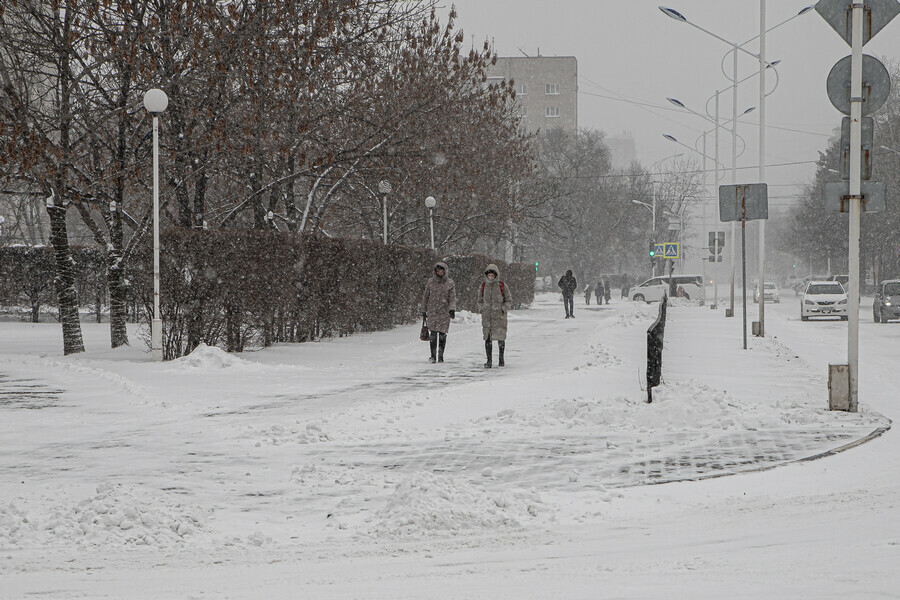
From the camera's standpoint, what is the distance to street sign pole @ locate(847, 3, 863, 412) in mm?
10961

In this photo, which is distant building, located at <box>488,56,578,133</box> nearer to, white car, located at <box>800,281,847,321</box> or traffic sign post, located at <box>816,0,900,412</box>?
white car, located at <box>800,281,847,321</box>

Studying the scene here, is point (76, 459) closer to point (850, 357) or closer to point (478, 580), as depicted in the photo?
point (478, 580)

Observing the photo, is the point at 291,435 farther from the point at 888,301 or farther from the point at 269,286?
the point at 888,301

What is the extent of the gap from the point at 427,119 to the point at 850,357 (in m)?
12.8

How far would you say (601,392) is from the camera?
1221 cm

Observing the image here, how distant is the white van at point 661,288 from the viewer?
60.5 m

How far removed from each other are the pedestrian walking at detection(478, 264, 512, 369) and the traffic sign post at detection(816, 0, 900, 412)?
6104 millimetres

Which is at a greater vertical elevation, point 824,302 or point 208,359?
point 824,302

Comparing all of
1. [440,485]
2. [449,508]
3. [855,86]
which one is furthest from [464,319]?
[449,508]

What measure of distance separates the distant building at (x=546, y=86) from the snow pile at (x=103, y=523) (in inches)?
4974

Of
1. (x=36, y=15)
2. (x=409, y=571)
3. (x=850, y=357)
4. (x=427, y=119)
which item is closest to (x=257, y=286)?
(x=36, y=15)

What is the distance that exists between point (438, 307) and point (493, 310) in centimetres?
117

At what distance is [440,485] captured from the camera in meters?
6.48

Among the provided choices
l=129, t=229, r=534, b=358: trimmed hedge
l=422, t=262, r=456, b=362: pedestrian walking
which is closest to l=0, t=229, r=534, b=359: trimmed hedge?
l=129, t=229, r=534, b=358: trimmed hedge
